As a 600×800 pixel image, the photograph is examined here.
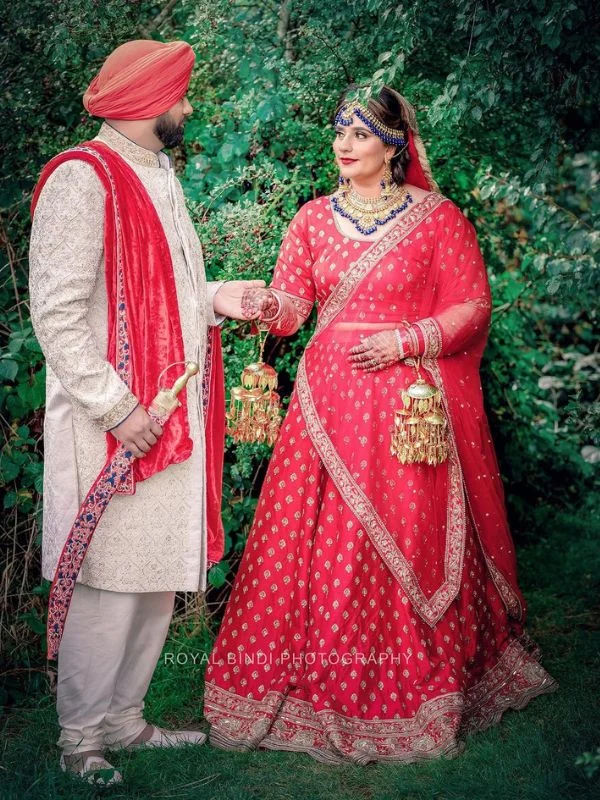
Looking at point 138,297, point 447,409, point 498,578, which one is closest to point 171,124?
point 138,297

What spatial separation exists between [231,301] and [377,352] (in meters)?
0.56

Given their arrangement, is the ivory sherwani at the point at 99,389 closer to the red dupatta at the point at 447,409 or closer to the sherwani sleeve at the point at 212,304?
the sherwani sleeve at the point at 212,304

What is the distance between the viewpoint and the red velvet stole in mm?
2973

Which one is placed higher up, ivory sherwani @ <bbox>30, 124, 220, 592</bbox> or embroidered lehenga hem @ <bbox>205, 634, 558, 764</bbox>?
ivory sherwani @ <bbox>30, 124, 220, 592</bbox>

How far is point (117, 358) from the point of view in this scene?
2.98 metres

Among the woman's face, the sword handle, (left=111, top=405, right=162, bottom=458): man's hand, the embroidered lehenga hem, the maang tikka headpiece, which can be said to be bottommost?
the embroidered lehenga hem

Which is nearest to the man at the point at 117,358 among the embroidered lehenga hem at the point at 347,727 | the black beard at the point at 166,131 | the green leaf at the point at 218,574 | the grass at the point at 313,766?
the black beard at the point at 166,131

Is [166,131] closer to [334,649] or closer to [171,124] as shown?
[171,124]

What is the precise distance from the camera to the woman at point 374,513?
345cm

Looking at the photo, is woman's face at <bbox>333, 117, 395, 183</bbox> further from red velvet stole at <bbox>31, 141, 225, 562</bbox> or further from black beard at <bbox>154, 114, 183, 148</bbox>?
red velvet stole at <bbox>31, 141, 225, 562</bbox>

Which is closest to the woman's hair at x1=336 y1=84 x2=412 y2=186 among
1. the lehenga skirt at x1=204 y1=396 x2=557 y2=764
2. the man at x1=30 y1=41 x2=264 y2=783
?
the man at x1=30 y1=41 x2=264 y2=783

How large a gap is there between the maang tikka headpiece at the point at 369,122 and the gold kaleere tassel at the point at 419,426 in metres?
0.92

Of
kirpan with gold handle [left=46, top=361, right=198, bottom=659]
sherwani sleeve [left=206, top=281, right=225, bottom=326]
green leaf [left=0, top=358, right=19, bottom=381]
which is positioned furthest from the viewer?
green leaf [left=0, top=358, right=19, bottom=381]

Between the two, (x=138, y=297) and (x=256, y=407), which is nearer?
(x=138, y=297)
